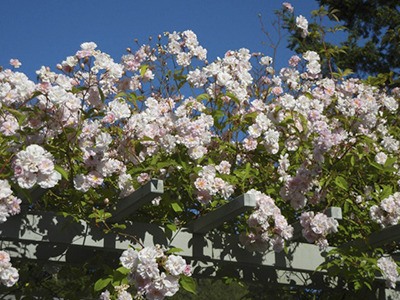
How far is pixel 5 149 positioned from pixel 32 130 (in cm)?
18

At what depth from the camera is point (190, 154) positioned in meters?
3.35

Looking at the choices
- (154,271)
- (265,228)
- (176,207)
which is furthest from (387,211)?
(154,271)

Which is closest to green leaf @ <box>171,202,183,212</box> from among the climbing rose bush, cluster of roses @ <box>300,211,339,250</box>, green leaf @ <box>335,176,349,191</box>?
the climbing rose bush

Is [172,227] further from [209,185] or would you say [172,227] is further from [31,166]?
[31,166]

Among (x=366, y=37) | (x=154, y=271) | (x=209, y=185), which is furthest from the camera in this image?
(x=366, y=37)

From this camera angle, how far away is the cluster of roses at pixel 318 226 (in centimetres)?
340

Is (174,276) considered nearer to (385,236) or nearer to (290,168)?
(290,168)

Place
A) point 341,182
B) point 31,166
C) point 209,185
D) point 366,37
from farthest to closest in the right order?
1. point 366,37
2. point 341,182
3. point 209,185
4. point 31,166

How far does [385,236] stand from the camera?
3.70 metres

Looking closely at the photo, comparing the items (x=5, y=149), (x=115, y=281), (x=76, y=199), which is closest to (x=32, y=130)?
(x=5, y=149)

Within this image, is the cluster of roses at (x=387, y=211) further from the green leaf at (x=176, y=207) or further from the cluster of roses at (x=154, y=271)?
the cluster of roses at (x=154, y=271)

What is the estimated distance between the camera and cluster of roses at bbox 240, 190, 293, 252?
334cm

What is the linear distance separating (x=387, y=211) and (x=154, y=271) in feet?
4.36

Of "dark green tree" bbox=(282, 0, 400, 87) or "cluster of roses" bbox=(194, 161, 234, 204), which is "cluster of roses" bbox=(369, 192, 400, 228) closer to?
"cluster of roses" bbox=(194, 161, 234, 204)
